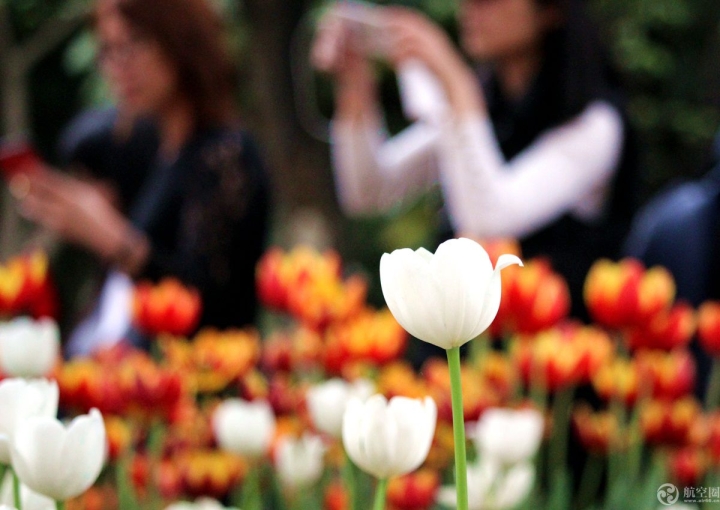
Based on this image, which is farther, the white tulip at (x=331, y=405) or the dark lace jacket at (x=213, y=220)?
the dark lace jacket at (x=213, y=220)

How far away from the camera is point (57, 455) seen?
35 centimetres

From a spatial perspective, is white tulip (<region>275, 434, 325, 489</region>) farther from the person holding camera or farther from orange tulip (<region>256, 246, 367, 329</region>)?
the person holding camera

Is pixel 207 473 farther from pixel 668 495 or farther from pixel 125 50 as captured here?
pixel 125 50

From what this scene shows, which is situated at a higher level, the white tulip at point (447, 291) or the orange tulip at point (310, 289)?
the white tulip at point (447, 291)

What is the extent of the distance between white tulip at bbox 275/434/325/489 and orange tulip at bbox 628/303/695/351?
0.35m

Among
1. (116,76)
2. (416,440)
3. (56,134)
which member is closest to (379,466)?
(416,440)

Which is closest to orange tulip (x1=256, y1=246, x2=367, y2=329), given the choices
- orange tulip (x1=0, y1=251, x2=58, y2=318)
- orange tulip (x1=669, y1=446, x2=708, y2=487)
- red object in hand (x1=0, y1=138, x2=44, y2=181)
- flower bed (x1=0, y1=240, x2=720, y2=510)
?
flower bed (x1=0, y1=240, x2=720, y2=510)

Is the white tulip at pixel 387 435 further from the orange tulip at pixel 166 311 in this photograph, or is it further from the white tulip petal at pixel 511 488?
the orange tulip at pixel 166 311

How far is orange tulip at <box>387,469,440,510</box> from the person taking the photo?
0.64 metres

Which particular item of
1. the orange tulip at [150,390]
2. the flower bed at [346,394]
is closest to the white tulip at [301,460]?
the flower bed at [346,394]

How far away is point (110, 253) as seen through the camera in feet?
4.76

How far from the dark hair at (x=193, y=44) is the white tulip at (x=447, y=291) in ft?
4.42

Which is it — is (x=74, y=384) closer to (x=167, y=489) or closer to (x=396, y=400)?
(x=167, y=489)

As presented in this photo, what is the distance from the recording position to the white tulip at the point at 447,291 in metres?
0.35
